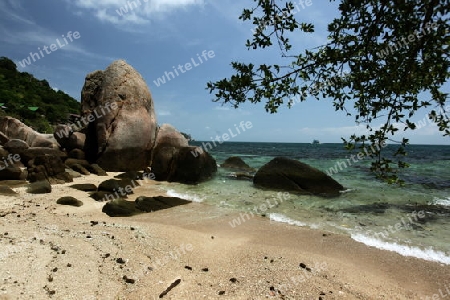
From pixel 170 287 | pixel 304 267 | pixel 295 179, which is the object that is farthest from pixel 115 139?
pixel 304 267

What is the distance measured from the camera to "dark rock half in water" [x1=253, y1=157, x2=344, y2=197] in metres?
12.7

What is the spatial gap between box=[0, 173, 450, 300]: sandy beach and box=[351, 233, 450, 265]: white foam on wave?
26 cm

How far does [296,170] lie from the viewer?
1346cm

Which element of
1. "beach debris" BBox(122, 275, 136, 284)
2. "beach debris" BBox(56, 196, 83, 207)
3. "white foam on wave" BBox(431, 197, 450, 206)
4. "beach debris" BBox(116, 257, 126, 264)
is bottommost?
"white foam on wave" BBox(431, 197, 450, 206)

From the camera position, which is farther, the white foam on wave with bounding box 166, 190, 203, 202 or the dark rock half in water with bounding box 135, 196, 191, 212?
the white foam on wave with bounding box 166, 190, 203, 202

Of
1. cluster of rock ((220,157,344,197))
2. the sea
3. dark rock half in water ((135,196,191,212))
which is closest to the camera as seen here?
the sea

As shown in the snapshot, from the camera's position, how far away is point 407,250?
584cm

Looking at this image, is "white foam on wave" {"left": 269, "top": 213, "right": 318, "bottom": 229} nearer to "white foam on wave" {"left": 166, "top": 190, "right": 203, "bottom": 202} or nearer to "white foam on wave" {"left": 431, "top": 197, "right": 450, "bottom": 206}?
"white foam on wave" {"left": 166, "top": 190, "right": 203, "bottom": 202}

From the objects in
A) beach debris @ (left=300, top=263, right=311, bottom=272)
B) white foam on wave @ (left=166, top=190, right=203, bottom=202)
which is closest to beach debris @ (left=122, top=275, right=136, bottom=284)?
beach debris @ (left=300, top=263, right=311, bottom=272)

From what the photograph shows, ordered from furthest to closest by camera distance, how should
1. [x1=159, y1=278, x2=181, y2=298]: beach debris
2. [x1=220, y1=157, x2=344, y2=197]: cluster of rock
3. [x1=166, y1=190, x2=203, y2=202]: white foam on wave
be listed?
[x1=220, y1=157, x2=344, y2=197]: cluster of rock, [x1=166, y1=190, x2=203, y2=202]: white foam on wave, [x1=159, y1=278, x2=181, y2=298]: beach debris

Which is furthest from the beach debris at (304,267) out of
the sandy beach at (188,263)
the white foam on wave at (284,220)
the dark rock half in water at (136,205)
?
the dark rock half in water at (136,205)

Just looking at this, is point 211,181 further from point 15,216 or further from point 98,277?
point 98,277

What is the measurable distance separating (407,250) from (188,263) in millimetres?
4498

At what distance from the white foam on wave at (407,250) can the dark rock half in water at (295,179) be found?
5.64 metres
